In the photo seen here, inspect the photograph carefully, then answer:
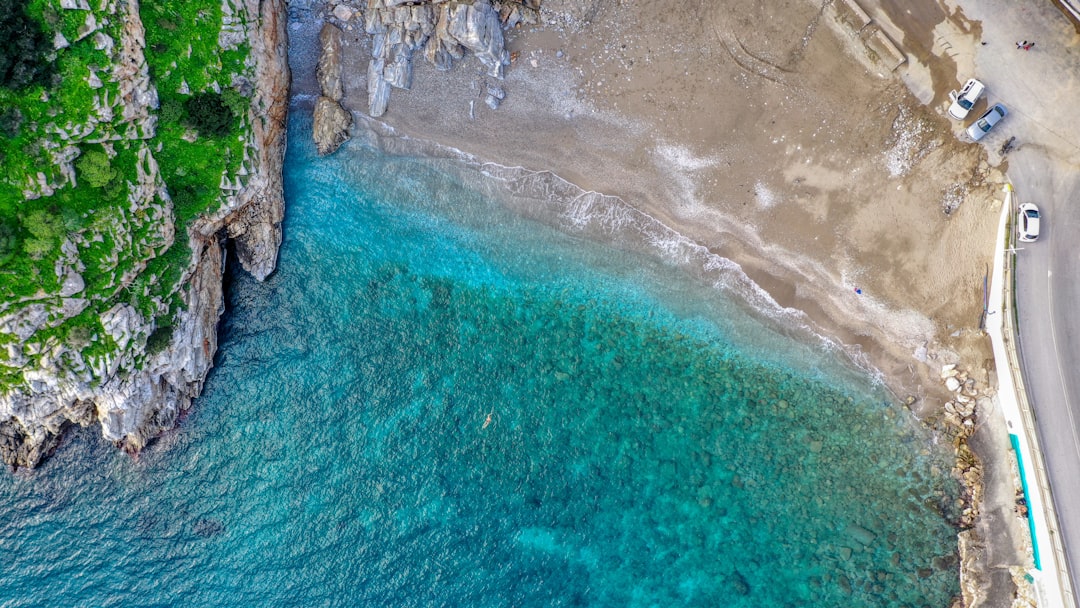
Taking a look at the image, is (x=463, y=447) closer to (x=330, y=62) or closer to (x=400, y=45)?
(x=400, y=45)

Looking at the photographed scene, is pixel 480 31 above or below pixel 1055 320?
above

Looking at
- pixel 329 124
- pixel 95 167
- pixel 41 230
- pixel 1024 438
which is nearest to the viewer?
pixel 41 230

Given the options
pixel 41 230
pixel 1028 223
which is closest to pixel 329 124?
pixel 41 230

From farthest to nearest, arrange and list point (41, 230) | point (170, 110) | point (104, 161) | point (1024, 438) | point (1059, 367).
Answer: point (1024, 438) < point (1059, 367) < point (170, 110) < point (104, 161) < point (41, 230)

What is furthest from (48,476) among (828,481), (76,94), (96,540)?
(828,481)

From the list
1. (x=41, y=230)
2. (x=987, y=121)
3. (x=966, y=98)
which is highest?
(x=966, y=98)

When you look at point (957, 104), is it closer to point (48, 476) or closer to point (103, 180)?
point (103, 180)

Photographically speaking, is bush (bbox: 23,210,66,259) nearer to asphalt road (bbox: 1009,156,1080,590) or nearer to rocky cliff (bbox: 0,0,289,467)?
rocky cliff (bbox: 0,0,289,467)
